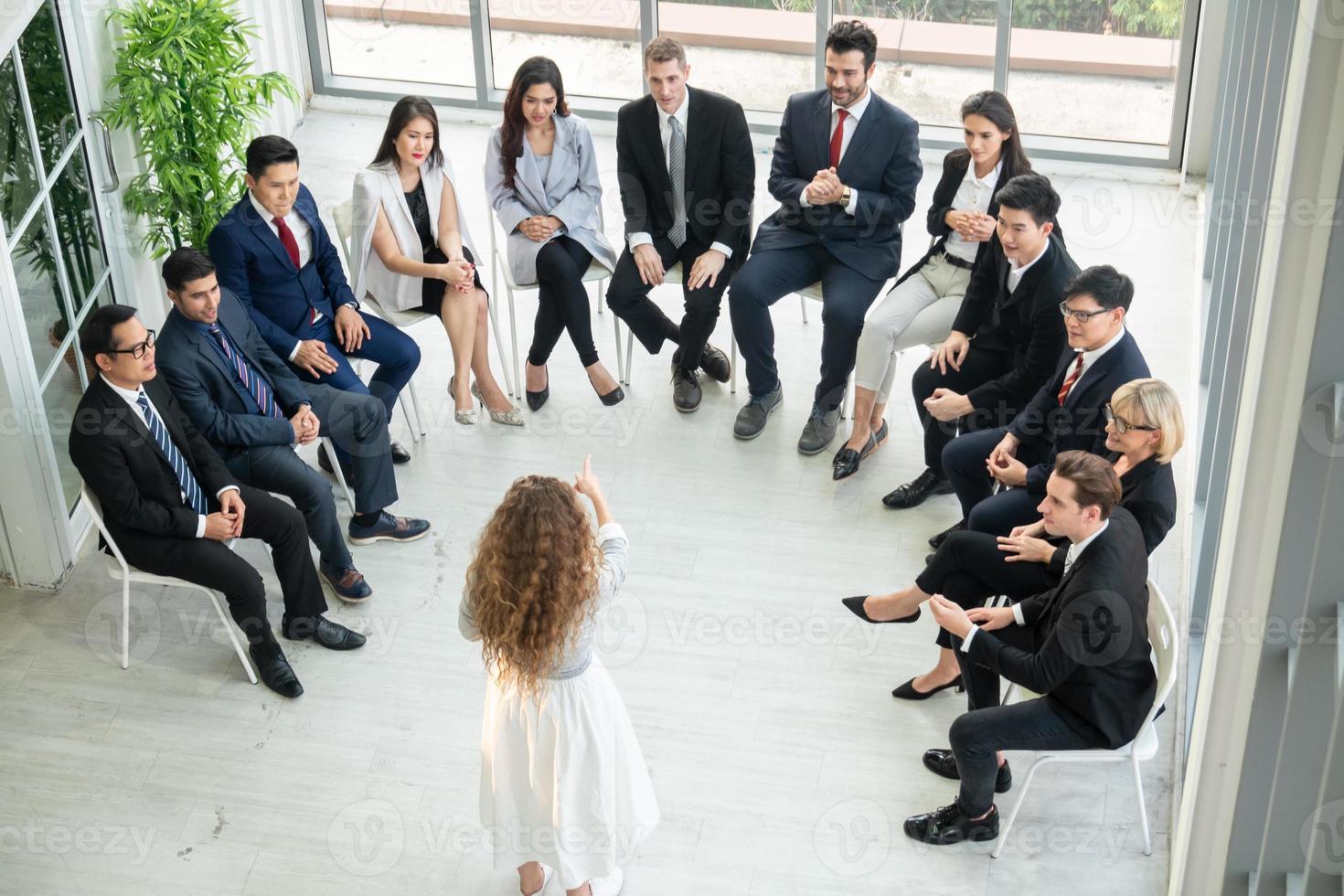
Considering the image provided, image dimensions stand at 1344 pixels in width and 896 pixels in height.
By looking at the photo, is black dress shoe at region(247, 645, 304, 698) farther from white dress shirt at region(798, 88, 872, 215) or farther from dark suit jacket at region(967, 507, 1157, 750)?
white dress shirt at region(798, 88, 872, 215)

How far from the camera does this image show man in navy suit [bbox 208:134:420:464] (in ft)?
19.2

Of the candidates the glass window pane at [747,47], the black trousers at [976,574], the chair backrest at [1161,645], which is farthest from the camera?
the glass window pane at [747,47]

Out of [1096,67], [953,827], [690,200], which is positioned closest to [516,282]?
[690,200]

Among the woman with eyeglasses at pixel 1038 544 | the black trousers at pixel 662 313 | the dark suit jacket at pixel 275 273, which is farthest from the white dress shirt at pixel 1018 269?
the dark suit jacket at pixel 275 273

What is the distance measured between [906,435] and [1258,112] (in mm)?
2021

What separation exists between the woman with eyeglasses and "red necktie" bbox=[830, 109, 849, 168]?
1940 millimetres

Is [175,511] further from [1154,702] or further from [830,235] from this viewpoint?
[1154,702]

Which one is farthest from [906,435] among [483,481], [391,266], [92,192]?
[92,192]

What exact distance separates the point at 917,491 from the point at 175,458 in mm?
2972

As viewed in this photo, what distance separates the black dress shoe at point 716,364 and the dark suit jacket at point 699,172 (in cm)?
47

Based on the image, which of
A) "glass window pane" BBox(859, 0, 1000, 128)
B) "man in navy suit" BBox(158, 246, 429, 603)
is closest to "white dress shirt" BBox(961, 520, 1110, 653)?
"man in navy suit" BBox(158, 246, 429, 603)

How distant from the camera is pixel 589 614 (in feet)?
13.0

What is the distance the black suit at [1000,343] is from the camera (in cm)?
557

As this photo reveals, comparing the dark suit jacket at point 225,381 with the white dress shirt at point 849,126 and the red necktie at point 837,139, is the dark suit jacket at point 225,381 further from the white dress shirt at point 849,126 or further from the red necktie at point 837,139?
the red necktie at point 837,139
